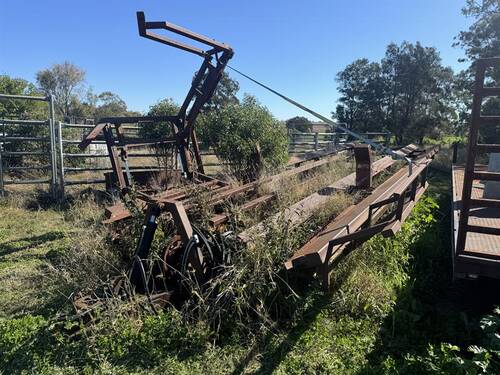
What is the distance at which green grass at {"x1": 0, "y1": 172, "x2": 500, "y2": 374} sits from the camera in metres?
2.71

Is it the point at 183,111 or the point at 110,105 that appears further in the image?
the point at 110,105

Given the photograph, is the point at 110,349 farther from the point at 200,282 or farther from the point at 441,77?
the point at 441,77

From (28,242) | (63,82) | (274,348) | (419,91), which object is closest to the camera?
(274,348)

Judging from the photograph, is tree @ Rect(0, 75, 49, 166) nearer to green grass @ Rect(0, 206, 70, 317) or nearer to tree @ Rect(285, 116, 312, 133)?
green grass @ Rect(0, 206, 70, 317)

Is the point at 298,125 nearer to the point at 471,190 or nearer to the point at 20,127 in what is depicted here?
the point at 20,127

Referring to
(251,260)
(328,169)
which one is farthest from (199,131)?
(251,260)

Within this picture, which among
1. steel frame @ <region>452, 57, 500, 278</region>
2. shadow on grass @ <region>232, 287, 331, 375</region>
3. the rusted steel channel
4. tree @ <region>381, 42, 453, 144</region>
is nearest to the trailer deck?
steel frame @ <region>452, 57, 500, 278</region>

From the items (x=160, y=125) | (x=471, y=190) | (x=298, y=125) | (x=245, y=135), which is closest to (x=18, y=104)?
(x=160, y=125)

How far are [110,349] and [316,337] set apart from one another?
64.0 inches

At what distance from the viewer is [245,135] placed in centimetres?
Result: 827

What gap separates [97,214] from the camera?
528cm

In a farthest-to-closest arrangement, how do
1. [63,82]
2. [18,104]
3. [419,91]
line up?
[63,82] < [419,91] < [18,104]

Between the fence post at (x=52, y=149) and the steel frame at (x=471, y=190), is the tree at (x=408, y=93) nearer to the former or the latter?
the fence post at (x=52, y=149)

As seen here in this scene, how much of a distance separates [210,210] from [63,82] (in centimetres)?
5519
